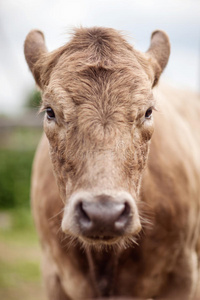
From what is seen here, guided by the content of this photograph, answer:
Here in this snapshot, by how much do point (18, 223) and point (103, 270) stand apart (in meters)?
7.44

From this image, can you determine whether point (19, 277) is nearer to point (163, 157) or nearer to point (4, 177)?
point (163, 157)

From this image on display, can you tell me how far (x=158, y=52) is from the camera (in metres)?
4.41

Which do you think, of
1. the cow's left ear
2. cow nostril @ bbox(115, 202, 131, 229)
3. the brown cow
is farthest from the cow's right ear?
cow nostril @ bbox(115, 202, 131, 229)

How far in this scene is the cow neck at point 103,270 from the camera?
4.53 meters

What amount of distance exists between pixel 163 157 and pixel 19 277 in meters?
4.81

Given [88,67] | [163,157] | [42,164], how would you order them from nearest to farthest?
[88,67], [163,157], [42,164]

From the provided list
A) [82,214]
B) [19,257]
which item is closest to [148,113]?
[82,214]

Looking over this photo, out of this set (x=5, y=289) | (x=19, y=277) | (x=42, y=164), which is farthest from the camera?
(x=19, y=277)

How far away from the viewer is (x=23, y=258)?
9484 millimetres

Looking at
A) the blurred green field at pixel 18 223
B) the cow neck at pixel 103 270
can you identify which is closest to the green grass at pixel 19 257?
the blurred green field at pixel 18 223

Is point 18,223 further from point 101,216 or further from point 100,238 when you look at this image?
point 101,216

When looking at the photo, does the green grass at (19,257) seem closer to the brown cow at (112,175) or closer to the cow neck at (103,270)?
the brown cow at (112,175)

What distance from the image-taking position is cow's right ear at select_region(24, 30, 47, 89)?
418 centimetres

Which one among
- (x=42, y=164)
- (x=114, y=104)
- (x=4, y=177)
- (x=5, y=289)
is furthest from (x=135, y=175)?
(x=4, y=177)
